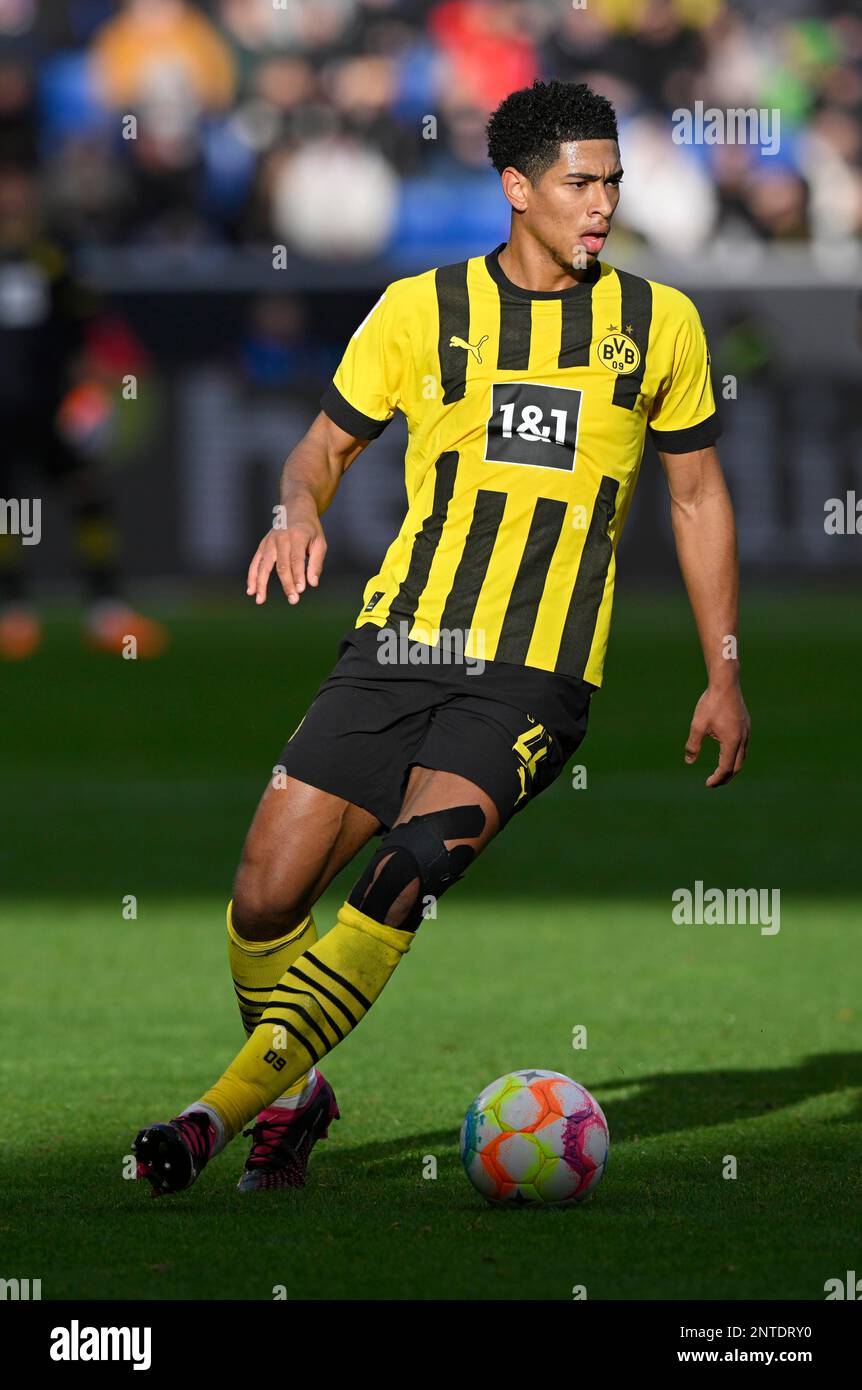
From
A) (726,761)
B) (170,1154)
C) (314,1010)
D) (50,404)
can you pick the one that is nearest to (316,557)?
(314,1010)

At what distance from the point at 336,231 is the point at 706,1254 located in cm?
1624

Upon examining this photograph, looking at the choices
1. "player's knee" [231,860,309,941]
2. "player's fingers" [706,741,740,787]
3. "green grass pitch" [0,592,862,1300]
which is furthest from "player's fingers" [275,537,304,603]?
"green grass pitch" [0,592,862,1300]

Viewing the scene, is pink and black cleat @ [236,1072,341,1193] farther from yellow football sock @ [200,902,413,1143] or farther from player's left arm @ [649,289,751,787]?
player's left arm @ [649,289,751,787]

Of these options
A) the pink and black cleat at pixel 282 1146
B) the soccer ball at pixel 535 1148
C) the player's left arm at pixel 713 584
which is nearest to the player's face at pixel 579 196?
the player's left arm at pixel 713 584

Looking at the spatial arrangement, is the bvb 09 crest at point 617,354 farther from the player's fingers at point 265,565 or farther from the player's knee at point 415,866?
the player's knee at point 415,866

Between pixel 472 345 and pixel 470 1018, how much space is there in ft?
7.73

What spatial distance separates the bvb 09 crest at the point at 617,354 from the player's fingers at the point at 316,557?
2.36ft

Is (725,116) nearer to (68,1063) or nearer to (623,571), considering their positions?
(623,571)

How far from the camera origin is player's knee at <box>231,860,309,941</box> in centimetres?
446

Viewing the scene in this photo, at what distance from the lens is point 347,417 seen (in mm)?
4652

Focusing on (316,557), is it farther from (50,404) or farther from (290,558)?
(50,404)

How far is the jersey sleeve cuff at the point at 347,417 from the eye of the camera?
183 inches

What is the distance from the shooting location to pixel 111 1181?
14.6ft

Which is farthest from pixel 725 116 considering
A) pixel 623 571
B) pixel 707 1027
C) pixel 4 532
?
pixel 707 1027
